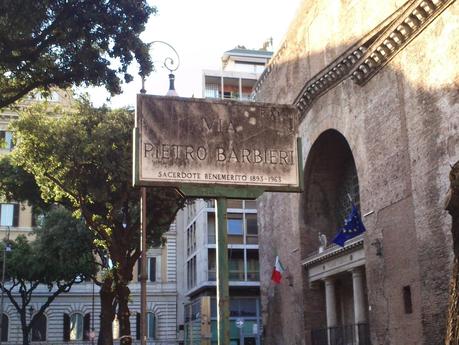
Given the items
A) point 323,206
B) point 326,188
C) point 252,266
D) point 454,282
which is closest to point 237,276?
point 252,266

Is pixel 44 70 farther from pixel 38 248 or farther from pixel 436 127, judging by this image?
pixel 38 248

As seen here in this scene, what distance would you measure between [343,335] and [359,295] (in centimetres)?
231

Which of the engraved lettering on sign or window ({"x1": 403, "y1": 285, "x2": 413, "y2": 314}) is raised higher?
the engraved lettering on sign

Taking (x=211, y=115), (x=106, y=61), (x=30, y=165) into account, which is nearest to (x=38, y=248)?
(x=30, y=165)

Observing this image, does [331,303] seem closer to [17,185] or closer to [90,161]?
[90,161]

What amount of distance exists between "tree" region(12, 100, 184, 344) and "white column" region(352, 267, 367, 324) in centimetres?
735

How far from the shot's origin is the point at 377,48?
2011cm

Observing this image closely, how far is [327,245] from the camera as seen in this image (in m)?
26.0

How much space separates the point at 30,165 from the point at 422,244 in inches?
581

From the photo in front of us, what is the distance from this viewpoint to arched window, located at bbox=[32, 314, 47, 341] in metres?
53.8

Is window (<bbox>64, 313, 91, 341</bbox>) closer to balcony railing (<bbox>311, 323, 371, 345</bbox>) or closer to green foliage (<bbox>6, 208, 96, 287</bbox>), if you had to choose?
green foliage (<bbox>6, 208, 96, 287</bbox>)

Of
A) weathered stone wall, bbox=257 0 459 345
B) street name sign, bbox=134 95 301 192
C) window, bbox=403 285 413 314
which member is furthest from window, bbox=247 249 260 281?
street name sign, bbox=134 95 301 192

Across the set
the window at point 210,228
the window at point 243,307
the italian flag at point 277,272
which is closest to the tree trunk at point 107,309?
the italian flag at point 277,272

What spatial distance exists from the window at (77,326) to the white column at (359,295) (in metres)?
37.2
